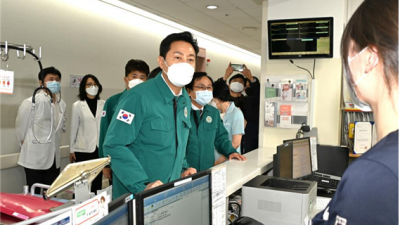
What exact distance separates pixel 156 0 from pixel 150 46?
1.63 meters

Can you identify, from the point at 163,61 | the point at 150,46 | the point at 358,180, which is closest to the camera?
the point at 358,180

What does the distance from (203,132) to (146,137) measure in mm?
1046

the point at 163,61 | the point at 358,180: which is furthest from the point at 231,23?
the point at 358,180

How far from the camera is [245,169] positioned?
2.23 m

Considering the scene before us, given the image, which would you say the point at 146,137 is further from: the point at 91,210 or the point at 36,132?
the point at 36,132

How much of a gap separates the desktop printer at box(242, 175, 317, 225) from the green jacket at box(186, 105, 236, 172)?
3.20ft

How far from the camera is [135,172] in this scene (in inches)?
66.6

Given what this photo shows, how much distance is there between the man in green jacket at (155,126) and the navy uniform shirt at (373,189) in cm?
114

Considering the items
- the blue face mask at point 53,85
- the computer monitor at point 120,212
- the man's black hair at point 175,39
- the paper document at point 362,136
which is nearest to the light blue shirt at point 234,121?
the paper document at point 362,136

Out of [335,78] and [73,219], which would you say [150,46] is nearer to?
[335,78]

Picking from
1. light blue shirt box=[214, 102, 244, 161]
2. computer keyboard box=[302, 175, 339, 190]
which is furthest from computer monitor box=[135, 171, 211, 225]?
light blue shirt box=[214, 102, 244, 161]

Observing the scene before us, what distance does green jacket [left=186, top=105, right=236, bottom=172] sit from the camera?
2.81 m


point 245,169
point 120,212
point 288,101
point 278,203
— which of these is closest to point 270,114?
point 288,101

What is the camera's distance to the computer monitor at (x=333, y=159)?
286cm
